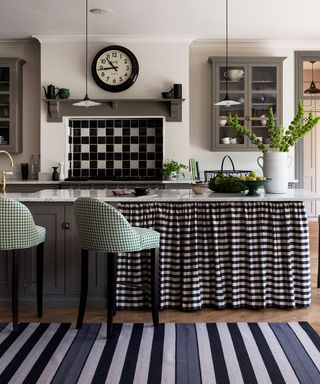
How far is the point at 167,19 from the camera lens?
5992mm

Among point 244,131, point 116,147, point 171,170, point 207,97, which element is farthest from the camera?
point 207,97

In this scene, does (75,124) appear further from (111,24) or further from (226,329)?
(226,329)

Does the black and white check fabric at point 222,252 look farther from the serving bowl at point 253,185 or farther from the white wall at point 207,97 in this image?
the white wall at point 207,97

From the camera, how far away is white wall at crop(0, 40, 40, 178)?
7.00m

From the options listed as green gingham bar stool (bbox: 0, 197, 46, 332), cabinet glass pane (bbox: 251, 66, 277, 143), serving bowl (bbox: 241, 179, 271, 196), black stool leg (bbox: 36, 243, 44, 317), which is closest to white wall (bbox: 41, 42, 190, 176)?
cabinet glass pane (bbox: 251, 66, 277, 143)

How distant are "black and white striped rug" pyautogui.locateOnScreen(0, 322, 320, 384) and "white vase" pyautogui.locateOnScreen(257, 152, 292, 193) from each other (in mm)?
1075

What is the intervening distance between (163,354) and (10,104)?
4859 millimetres

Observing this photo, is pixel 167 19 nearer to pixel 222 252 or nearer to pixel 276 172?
pixel 276 172

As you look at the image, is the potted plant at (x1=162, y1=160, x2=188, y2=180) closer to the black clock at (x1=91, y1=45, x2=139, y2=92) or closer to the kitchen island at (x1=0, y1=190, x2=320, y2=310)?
the black clock at (x1=91, y1=45, x2=139, y2=92)

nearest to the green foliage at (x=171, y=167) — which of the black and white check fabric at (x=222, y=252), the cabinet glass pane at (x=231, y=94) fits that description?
the cabinet glass pane at (x=231, y=94)

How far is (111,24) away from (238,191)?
326 cm

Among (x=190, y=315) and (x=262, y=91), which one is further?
(x=262, y=91)

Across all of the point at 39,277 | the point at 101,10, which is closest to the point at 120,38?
the point at 101,10

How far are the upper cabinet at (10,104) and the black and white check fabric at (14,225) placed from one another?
3.88 meters
